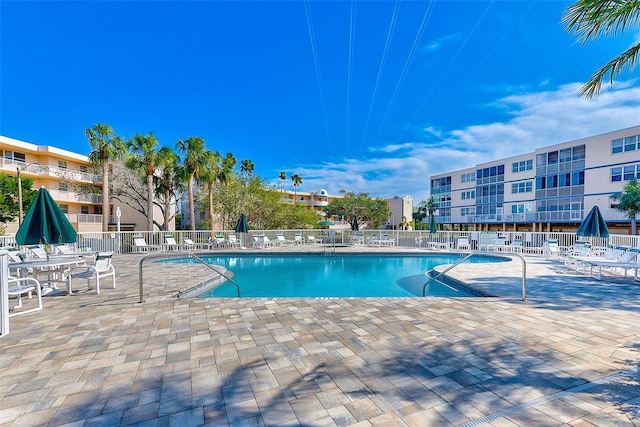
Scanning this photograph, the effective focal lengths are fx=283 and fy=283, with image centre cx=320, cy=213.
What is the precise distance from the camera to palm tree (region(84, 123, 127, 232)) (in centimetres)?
1828

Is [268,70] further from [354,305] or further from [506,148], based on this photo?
[506,148]

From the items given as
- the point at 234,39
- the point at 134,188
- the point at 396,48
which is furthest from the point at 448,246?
the point at 134,188

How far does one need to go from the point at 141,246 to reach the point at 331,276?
33.6 ft

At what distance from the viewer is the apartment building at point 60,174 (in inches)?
904

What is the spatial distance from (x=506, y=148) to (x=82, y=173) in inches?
1706

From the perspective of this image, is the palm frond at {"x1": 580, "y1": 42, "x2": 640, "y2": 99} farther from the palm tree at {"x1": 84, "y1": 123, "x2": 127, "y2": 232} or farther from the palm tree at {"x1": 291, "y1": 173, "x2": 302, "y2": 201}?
the palm tree at {"x1": 291, "y1": 173, "x2": 302, "y2": 201}

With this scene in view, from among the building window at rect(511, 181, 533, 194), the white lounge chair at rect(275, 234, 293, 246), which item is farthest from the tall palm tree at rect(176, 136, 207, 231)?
the building window at rect(511, 181, 533, 194)

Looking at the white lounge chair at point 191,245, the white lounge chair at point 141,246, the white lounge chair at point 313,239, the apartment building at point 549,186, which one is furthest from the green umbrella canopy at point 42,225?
the apartment building at point 549,186

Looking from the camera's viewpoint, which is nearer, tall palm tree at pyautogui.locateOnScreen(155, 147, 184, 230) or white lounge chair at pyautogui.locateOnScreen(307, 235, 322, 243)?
white lounge chair at pyautogui.locateOnScreen(307, 235, 322, 243)

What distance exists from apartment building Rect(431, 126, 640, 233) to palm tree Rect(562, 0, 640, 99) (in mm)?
23456

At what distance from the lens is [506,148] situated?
102 feet

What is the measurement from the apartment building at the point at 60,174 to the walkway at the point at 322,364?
27299mm

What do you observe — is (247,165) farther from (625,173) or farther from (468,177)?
(625,173)

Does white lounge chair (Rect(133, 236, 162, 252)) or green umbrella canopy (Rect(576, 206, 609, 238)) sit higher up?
green umbrella canopy (Rect(576, 206, 609, 238))
